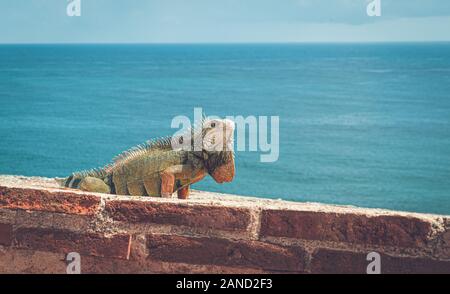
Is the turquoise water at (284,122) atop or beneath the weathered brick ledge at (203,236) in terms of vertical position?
atop

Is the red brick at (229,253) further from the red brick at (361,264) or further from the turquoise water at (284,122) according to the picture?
the turquoise water at (284,122)

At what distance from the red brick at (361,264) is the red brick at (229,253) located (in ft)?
0.24

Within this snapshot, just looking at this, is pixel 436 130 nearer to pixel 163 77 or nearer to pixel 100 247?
pixel 163 77

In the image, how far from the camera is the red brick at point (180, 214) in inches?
120

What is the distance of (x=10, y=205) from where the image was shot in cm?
323

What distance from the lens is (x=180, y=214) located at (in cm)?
309

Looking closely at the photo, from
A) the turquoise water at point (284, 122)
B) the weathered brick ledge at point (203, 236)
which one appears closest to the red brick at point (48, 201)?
the weathered brick ledge at point (203, 236)

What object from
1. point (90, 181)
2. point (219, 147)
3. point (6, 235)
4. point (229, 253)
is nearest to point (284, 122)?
point (219, 147)

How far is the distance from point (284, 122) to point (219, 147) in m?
65.9

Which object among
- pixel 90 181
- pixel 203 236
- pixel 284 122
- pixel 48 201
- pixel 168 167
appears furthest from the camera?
pixel 284 122

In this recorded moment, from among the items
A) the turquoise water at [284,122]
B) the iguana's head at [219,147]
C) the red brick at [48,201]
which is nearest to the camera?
the red brick at [48,201]

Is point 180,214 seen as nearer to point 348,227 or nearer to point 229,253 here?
point 229,253
